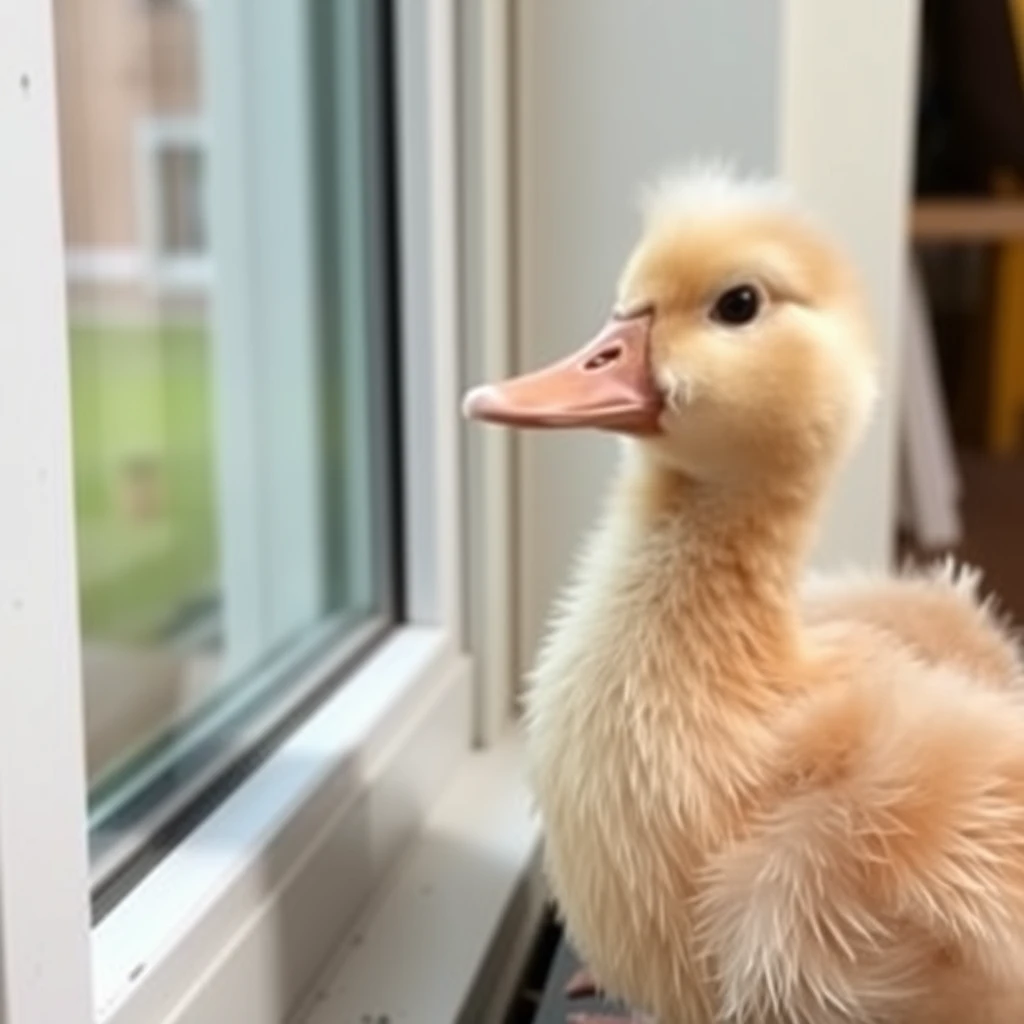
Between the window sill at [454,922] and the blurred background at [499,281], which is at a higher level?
the blurred background at [499,281]

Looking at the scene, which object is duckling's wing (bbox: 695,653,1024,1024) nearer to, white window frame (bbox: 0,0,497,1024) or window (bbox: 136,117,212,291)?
white window frame (bbox: 0,0,497,1024)

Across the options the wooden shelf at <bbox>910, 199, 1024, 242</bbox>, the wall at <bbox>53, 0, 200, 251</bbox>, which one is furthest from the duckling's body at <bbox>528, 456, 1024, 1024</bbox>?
the wall at <bbox>53, 0, 200, 251</bbox>

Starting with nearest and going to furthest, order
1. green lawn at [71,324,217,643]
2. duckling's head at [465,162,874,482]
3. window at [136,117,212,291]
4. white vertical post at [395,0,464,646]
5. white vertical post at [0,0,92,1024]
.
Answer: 1. white vertical post at [0,0,92,1024]
2. duckling's head at [465,162,874,482]
3. white vertical post at [395,0,464,646]
4. green lawn at [71,324,217,643]
5. window at [136,117,212,291]

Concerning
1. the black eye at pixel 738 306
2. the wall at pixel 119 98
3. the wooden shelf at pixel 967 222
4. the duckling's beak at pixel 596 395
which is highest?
the wall at pixel 119 98

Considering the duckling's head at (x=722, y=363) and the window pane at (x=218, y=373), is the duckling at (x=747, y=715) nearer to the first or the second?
the duckling's head at (x=722, y=363)

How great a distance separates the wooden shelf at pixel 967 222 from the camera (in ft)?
3.26

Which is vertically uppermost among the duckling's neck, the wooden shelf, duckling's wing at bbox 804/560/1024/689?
the wooden shelf

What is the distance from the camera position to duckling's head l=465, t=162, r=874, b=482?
0.54 metres

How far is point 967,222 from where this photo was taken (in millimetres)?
996

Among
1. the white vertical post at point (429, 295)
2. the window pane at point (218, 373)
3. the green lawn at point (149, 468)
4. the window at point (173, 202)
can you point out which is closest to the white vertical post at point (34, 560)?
the window pane at point (218, 373)

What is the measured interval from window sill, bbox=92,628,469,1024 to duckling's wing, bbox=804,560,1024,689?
7.7 inches

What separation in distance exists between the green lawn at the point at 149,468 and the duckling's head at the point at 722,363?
0.78m

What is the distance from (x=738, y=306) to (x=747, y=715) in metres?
0.12

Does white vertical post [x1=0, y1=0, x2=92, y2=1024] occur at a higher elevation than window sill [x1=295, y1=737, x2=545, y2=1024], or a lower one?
higher
